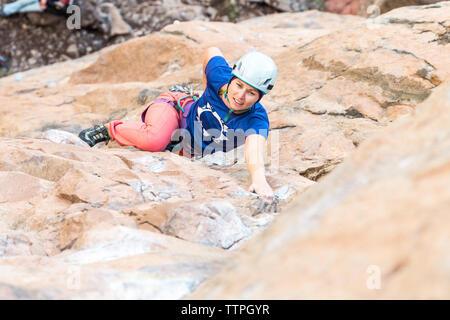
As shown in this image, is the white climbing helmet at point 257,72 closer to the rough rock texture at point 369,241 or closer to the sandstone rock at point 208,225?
the sandstone rock at point 208,225

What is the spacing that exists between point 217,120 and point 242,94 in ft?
1.41

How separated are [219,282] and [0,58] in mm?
10933

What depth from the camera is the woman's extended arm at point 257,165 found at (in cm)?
317

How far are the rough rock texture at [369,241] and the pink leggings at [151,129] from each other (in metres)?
2.73

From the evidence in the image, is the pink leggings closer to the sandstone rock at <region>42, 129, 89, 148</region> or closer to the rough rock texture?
the sandstone rock at <region>42, 129, 89, 148</region>

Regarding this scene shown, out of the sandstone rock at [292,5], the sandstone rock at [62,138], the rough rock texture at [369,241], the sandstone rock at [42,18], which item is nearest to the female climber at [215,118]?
the sandstone rock at [62,138]

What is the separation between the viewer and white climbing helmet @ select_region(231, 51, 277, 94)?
3535mm

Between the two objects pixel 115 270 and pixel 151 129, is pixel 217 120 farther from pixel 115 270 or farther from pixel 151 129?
pixel 115 270

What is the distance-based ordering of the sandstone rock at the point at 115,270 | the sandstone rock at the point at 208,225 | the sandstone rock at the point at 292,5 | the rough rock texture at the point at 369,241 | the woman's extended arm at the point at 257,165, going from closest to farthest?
the rough rock texture at the point at 369,241, the sandstone rock at the point at 115,270, the sandstone rock at the point at 208,225, the woman's extended arm at the point at 257,165, the sandstone rock at the point at 292,5

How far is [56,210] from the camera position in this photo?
272cm

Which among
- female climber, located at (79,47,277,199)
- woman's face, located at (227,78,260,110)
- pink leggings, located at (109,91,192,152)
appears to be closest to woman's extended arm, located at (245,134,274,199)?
female climber, located at (79,47,277,199)

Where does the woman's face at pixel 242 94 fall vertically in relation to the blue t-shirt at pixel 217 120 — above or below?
above

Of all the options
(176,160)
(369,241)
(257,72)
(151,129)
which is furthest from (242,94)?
(369,241)
